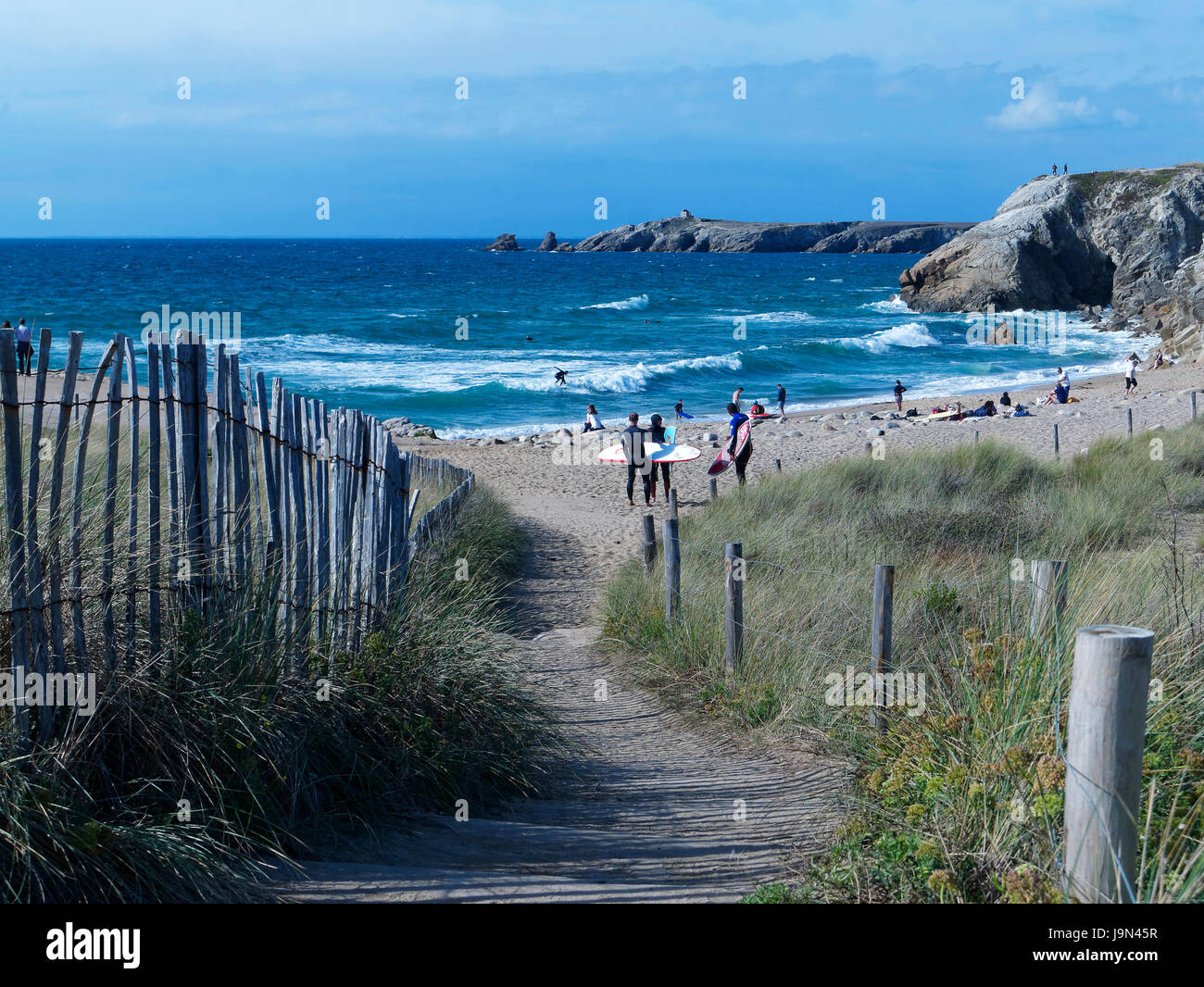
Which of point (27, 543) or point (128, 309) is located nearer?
point (27, 543)

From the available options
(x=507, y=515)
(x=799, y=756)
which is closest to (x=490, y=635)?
(x=799, y=756)

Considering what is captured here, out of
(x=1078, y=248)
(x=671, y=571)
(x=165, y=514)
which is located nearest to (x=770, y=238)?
(x=1078, y=248)

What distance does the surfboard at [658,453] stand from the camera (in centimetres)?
1563

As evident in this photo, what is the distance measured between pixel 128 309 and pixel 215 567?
65245 millimetres

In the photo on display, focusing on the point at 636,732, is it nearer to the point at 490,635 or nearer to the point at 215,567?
the point at 490,635

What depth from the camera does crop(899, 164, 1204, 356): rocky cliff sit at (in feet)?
199

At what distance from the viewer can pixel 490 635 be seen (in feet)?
18.4

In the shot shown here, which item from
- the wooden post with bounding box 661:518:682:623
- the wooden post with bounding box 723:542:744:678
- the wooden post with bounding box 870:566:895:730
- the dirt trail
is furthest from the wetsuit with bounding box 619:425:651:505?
the wooden post with bounding box 870:566:895:730

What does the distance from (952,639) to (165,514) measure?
380 centimetres

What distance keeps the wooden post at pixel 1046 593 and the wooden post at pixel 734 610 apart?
8.38 feet

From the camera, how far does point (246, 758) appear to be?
12.2 feet

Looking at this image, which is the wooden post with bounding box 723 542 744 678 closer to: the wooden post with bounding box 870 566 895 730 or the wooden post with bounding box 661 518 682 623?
the wooden post with bounding box 661 518 682 623

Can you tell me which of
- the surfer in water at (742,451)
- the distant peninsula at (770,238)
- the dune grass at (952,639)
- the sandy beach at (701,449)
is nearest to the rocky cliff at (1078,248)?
the sandy beach at (701,449)

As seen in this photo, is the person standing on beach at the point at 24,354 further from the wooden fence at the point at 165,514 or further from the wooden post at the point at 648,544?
the wooden post at the point at 648,544
